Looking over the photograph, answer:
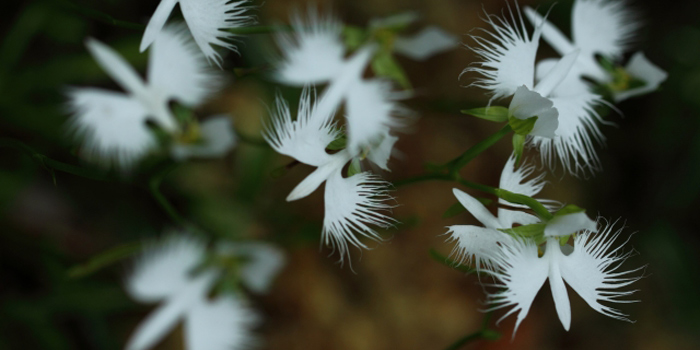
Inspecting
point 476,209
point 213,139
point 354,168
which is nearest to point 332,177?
point 354,168

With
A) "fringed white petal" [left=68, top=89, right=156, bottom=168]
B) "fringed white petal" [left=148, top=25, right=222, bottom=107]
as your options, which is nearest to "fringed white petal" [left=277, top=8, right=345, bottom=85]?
"fringed white petal" [left=148, top=25, right=222, bottom=107]

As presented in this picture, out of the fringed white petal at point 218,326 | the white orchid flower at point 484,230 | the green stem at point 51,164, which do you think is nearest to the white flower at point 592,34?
the white orchid flower at point 484,230

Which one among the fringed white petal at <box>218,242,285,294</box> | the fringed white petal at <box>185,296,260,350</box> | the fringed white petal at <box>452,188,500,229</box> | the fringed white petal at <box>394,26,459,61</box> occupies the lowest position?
the fringed white petal at <box>185,296,260,350</box>

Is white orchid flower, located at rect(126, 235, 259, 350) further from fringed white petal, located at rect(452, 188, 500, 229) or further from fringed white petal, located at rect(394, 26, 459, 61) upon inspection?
fringed white petal, located at rect(452, 188, 500, 229)

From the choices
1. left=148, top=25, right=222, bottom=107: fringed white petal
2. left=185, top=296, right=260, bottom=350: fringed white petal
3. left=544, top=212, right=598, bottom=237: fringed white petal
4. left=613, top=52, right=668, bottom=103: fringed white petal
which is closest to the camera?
left=544, top=212, right=598, bottom=237: fringed white petal

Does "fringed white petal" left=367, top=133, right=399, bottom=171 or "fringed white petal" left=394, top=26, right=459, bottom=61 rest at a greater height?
"fringed white petal" left=394, top=26, right=459, bottom=61

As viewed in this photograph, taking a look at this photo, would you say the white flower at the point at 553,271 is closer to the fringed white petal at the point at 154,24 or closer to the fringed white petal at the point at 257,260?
the fringed white petal at the point at 154,24
